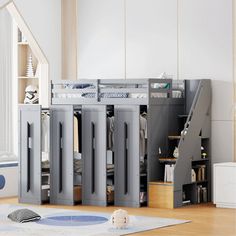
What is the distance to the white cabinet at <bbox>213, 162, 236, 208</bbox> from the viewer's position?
8.48 m

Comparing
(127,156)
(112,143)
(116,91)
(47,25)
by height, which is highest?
(47,25)

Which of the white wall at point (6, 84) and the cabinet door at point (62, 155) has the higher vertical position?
the white wall at point (6, 84)

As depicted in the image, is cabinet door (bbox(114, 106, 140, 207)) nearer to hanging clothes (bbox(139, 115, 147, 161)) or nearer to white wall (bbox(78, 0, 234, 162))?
hanging clothes (bbox(139, 115, 147, 161))

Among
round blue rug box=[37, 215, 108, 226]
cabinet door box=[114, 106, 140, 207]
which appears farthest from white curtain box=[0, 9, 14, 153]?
round blue rug box=[37, 215, 108, 226]

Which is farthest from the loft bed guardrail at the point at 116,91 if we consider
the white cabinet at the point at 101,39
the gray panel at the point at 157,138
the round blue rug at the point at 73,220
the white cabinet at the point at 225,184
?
the round blue rug at the point at 73,220

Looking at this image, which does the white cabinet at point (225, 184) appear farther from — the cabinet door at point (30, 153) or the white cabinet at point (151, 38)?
the cabinet door at point (30, 153)

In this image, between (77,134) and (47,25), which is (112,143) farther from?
(47,25)

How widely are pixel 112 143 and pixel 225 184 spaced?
4.71 feet

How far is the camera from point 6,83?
10.3 meters

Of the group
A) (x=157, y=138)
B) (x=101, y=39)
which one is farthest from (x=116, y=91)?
(x=101, y=39)

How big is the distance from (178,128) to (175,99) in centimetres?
38

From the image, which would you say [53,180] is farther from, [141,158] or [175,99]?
[175,99]

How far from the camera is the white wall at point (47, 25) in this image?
33.0 ft

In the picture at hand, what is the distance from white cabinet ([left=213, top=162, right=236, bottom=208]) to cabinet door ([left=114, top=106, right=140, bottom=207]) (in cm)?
91
